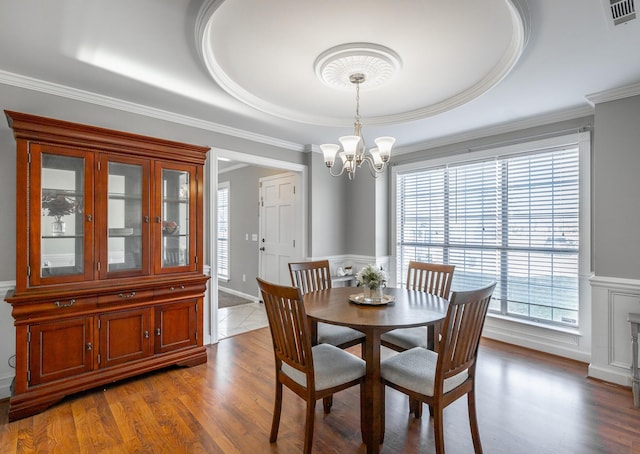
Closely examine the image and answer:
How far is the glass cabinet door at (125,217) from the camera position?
8.80 feet

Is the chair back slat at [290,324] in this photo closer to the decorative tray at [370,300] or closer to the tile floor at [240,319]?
the decorative tray at [370,300]

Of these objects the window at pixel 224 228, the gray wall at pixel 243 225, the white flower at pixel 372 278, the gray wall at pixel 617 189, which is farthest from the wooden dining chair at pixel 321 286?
the window at pixel 224 228

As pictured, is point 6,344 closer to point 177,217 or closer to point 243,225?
point 177,217

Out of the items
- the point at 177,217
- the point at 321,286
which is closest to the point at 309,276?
the point at 321,286

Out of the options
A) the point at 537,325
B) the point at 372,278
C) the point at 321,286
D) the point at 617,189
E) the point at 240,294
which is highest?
the point at 617,189

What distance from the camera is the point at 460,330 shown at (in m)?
1.73

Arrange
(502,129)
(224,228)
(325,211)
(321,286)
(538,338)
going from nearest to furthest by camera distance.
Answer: (321,286) < (538,338) < (502,129) < (325,211) < (224,228)

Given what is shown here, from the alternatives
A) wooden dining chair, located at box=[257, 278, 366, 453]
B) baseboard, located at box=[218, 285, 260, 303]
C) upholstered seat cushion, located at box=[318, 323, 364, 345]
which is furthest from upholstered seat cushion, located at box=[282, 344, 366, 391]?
baseboard, located at box=[218, 285, 260, 303]

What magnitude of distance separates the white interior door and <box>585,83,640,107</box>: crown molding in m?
3.37

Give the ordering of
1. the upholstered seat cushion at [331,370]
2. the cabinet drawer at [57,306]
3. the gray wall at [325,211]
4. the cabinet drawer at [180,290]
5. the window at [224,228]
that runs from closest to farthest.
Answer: the upholstered seat cushion at [331,370], the cabinet drawer at [57,306], the cabinet drawer at [180,290], the gray wall at [325,211], the window at [224,228]

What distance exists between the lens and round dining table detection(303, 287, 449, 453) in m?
1.88

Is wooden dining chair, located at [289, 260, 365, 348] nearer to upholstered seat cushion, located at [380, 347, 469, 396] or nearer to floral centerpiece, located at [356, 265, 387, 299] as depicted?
floral centerpiece, located at [356, 265, 387, 299]

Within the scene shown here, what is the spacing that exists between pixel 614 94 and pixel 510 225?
1.49m

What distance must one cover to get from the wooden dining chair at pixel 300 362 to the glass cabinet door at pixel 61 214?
1.66 m
